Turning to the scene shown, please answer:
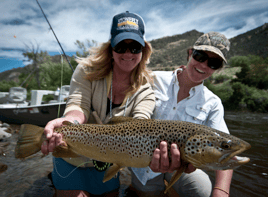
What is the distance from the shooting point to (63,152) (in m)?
1.96

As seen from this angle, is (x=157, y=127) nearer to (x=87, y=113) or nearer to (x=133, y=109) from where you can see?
(x=133, y=109)

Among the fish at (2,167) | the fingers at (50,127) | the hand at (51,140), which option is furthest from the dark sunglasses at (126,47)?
the fish at (2,167)

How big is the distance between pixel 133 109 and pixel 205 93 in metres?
1.23

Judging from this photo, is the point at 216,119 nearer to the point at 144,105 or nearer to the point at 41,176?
the point at 144,105

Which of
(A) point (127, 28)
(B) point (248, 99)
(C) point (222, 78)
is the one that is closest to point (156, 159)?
(A) point (127, 28)

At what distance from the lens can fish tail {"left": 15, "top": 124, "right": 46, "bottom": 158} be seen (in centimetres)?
193

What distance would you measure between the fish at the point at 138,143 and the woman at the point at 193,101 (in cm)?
96

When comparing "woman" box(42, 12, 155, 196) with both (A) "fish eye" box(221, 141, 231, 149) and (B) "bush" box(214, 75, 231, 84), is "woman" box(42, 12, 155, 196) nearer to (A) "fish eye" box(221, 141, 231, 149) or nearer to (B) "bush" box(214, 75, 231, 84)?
(A) "fish eye" box(221, 141, 231, 149)

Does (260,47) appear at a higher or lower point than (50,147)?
higher

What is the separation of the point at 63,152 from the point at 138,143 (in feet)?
2.89

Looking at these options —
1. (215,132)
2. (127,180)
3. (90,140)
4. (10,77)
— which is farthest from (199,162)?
(10,77)

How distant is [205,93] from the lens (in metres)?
2.82

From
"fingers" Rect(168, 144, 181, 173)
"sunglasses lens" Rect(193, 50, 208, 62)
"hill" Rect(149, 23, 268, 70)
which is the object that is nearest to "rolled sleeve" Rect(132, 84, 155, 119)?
"fingers" Rect(168, 144, 181, 173)

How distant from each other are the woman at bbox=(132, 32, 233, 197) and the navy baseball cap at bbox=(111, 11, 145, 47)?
37.1 inches
